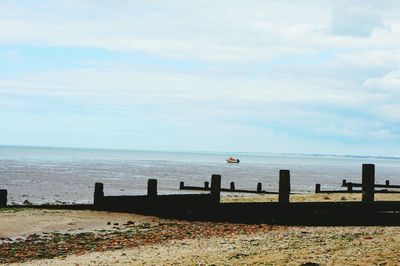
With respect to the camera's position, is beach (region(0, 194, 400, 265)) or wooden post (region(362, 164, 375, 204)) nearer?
beach (region(0, 194, 400, 265))

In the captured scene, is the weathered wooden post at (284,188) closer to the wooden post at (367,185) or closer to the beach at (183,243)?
the beach at (183,243)

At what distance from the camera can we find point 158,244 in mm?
16500

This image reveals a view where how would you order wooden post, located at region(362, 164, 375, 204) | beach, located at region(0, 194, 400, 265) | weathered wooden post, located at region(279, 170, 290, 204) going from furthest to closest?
wooden post, located at region(362, 164, 375, 204) < weathered wooden post, located at region(279, 170, 290, 204) < beach, located at region(0, 194, 400, 265)

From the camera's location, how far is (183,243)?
1644 cm

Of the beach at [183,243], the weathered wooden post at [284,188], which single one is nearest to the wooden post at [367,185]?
the weathered wooden post at [284,188]

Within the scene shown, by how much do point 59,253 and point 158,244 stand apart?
8.72 feet

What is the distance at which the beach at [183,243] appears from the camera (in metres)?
13.4

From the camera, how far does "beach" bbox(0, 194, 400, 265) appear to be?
13.4 m

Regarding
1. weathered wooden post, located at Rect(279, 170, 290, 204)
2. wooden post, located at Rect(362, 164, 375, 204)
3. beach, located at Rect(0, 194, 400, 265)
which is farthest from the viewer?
wooden post, located at Rect(362, 164, 375, 204)

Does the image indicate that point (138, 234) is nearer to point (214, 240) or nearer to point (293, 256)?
point (214, 240)

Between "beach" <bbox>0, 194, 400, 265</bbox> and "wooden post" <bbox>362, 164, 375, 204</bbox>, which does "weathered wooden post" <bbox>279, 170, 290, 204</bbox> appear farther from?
"wooden post" <bbox>362, 164, 375, 204</bbox>

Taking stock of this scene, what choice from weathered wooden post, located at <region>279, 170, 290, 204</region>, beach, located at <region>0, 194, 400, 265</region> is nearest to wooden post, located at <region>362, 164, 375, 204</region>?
weathered wooden post, located at <region>279, 170, 290, 204</region>

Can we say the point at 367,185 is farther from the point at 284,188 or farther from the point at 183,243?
the point at 183,243

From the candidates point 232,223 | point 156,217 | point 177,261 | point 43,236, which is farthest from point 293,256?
point 156,217
